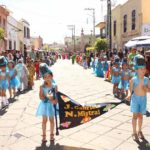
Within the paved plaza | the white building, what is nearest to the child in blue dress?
the paved plaza

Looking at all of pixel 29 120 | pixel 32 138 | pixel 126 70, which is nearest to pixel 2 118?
pixel 29 120

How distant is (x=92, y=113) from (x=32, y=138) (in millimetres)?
1192

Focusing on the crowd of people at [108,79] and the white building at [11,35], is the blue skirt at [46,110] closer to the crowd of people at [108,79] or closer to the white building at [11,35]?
the crowd of people at [108,79]

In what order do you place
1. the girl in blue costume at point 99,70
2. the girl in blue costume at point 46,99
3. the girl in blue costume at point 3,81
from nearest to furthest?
the girl in blue costume at point 46,99, the girl in blue costume at point 3,81, the girl in blue costume at point 99,70

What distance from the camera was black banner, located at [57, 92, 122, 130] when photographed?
18.9 feet

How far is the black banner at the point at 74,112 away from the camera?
575 centimetres

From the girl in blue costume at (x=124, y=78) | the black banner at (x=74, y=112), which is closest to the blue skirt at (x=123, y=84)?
the girl in blue costume at (x=124, y=78)

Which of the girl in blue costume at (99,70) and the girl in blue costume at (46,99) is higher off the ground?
the girl in blue costume at (46,99)

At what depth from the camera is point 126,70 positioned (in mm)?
10961

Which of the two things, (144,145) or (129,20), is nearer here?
(144,145)

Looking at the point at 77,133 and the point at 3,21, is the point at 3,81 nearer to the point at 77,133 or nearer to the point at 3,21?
the point at 77,133

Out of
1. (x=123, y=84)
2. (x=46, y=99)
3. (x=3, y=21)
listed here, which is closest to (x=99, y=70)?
(x=123, y=84)

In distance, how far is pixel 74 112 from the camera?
18.9 ft

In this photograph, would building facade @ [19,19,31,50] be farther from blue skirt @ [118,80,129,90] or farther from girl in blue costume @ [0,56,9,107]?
girl in blue costume @ [0,56,9,107]
